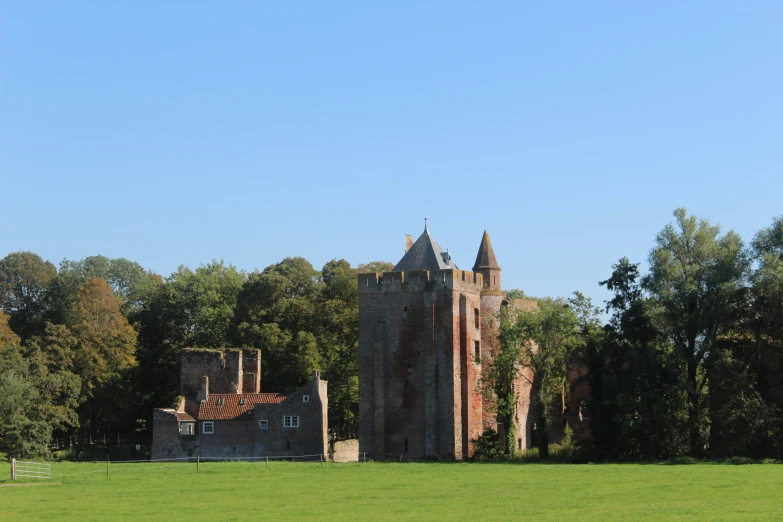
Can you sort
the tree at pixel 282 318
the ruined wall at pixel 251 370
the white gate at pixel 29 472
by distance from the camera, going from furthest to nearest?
the tree at pixel 282 318 → the ruined wall at pixel 251 370 → the white gate at pixel 29 472

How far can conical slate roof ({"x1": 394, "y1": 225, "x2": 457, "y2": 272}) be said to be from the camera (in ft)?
202

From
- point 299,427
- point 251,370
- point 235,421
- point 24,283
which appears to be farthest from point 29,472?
point 24,283

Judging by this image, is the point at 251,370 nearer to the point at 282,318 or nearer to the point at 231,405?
the point at 231,405

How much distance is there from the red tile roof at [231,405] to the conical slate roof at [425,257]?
1057 centimetres

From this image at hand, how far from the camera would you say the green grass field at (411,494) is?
2734 centimetres

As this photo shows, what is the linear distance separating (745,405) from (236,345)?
35.9 metres

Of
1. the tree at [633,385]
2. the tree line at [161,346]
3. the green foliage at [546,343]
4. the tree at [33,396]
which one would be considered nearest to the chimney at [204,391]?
the tree line at [161,346]

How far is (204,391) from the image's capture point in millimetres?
63406

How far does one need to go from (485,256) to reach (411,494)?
31.7 meters

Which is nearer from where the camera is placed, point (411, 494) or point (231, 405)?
point (411, 494)

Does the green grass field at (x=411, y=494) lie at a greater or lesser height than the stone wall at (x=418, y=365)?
lesser

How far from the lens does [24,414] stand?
59688mm

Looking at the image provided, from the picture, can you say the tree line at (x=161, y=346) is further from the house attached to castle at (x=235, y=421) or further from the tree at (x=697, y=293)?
the tree at (x=697, y=293)

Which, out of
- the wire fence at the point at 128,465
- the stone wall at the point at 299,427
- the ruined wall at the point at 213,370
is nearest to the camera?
the wire fence at the point at 128,465
